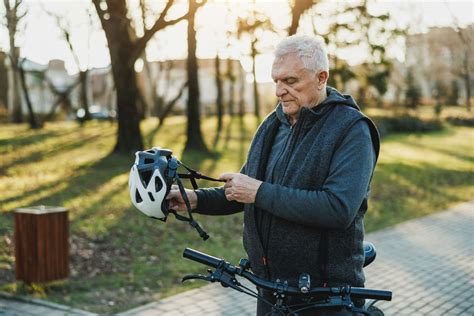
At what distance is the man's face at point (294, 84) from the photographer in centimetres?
290

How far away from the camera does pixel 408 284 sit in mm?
8633

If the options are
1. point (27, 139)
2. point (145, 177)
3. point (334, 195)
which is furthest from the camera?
point (27, 139)

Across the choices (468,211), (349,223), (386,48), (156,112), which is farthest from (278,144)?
(156,112)

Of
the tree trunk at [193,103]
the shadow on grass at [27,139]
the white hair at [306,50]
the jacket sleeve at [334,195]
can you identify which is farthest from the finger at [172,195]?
the shadow on grass at [27,139]

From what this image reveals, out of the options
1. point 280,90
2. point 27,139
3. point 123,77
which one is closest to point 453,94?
point 27,139

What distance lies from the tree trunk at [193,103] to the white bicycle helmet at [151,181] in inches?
743

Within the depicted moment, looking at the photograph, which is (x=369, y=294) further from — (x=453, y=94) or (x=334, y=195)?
(x=453, y=94)

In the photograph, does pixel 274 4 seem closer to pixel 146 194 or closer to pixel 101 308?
pixel 101 308

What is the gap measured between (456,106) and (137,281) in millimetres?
57122

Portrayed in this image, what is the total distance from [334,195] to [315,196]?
79mm

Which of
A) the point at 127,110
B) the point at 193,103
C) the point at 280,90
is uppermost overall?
the point at 280,90

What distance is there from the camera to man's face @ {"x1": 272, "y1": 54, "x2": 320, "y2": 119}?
2902 mm

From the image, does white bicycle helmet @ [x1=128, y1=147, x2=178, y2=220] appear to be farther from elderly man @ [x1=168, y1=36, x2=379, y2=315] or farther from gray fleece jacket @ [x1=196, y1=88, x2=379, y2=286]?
gray fleece jacket @ [x1=196, y1=88, x2=379, y2=286]

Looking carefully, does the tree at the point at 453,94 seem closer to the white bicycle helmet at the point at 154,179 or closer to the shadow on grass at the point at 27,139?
the shadow on grass at the point at 27,139
